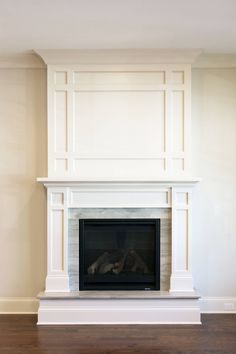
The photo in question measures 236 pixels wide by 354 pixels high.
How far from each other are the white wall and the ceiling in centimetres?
42

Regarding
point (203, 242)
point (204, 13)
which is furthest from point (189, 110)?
point (203, 242)

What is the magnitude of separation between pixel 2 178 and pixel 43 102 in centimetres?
92

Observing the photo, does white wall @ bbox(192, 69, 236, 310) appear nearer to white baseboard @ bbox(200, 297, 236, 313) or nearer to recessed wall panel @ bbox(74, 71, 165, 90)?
white baseboard @ bbox(200, 297, 236, 313)

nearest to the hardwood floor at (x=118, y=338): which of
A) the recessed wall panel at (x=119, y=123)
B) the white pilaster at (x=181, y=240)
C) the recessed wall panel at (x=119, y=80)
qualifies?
the white pilaster at (x=181, y=240)

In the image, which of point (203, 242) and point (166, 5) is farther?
point (203, 242)

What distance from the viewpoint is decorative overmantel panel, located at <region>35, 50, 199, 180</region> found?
153 inches

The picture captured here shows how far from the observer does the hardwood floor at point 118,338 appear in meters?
3.12

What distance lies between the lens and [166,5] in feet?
9.27

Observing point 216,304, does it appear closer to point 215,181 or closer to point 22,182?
point 215,181

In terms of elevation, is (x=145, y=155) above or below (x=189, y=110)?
below

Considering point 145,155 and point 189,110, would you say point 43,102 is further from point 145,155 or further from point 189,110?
point 189,110

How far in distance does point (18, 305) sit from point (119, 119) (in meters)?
2.25

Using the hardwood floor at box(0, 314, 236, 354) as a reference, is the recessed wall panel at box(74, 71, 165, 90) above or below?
above

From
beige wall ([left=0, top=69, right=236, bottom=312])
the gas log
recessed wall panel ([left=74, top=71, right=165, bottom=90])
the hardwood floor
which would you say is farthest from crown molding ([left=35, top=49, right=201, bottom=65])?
the hardwood floor
